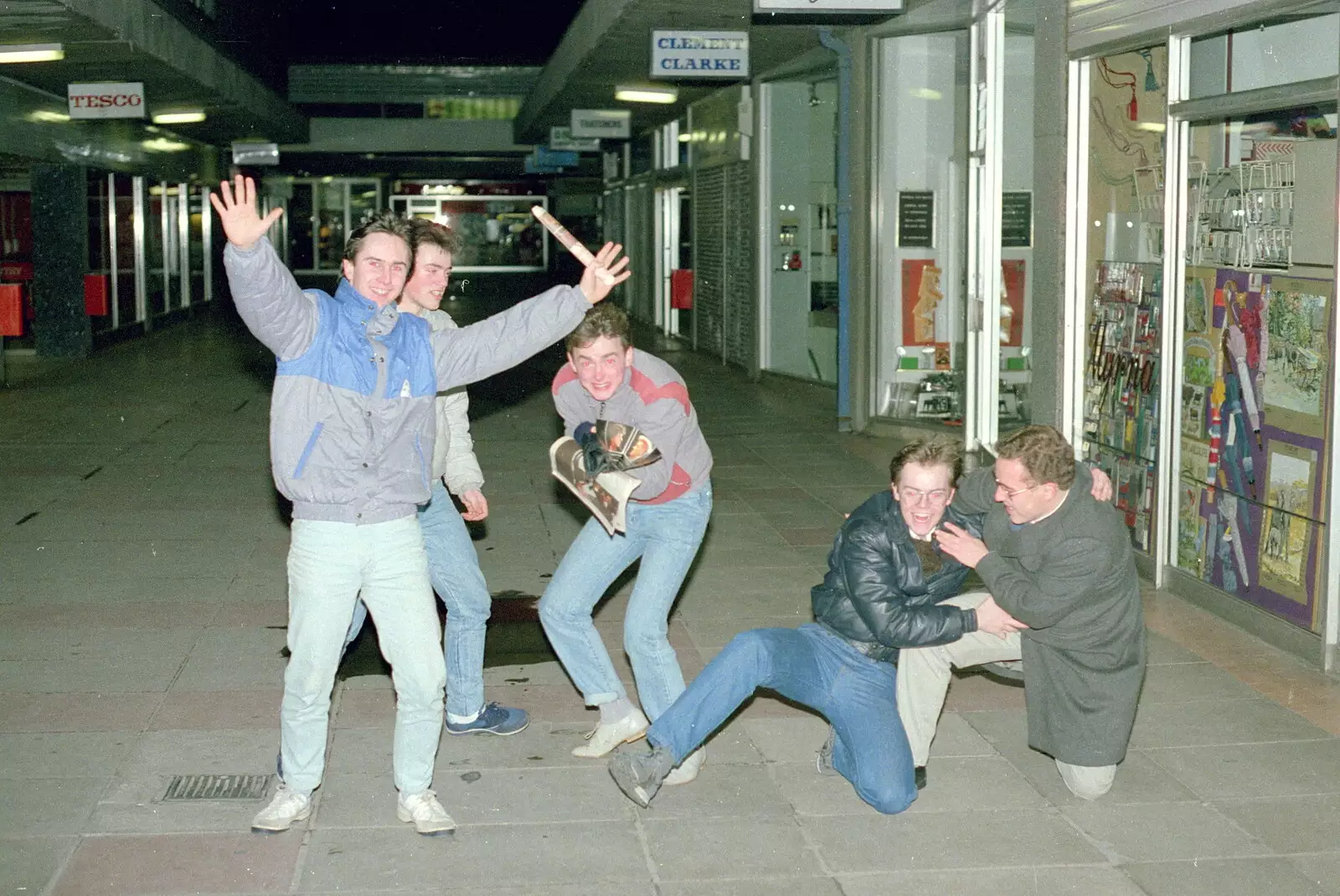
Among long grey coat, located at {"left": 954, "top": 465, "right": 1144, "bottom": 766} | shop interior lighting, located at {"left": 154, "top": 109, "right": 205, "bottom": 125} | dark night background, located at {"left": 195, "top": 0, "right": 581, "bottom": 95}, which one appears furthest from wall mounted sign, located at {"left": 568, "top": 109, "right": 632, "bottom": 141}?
dark night background, located at {"left": 195, "top": 0, "right": 581, "bottom": 95}

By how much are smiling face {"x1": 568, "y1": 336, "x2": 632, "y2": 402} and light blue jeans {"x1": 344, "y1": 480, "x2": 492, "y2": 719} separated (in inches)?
31.6

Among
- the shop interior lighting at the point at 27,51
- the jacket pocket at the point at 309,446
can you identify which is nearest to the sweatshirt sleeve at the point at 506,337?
the jacket pocket at the point at 309,446

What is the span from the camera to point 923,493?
4652mm

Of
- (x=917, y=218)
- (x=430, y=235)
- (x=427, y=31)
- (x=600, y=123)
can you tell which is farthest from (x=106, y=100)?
(x=427, y=31)

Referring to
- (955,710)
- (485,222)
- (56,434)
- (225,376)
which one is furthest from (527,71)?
(955,710)

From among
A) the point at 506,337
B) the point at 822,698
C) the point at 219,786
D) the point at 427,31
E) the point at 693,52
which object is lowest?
the point at 219,786

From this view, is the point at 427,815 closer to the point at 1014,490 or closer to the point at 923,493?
the point at 923,493

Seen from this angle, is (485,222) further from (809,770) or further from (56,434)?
Result: (809,770)

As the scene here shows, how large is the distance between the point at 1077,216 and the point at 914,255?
4.44 meters

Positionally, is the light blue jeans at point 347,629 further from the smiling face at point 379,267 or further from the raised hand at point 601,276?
the raised hand at point 601,276

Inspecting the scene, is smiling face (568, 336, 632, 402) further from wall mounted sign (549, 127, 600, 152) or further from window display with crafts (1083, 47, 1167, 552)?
wall mounted sign (549, 127, 600, 152)

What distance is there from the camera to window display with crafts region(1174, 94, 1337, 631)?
20.9 feet

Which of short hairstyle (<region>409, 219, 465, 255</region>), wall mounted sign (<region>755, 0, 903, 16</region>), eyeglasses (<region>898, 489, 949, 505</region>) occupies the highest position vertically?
wall mounted sign (<region>755, 0, 903, 16</region>)

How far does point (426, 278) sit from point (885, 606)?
1789 millimetres
